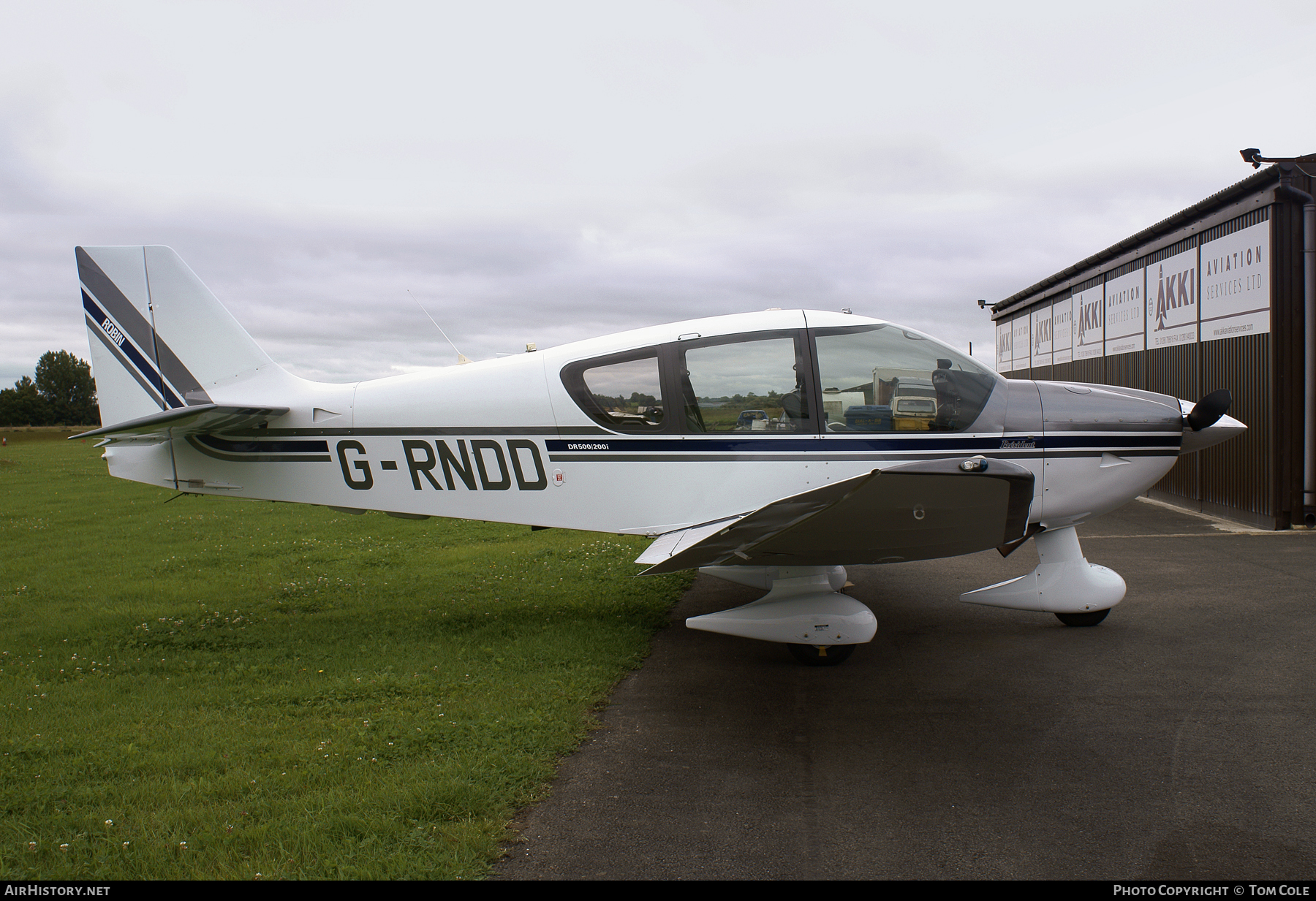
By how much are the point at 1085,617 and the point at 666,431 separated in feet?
11.6

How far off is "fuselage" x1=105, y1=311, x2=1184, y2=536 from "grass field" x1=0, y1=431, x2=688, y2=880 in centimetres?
113

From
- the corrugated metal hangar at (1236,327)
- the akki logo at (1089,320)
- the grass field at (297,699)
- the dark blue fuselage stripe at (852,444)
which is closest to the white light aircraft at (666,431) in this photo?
the dark blue fuselage stripe at (852,444)

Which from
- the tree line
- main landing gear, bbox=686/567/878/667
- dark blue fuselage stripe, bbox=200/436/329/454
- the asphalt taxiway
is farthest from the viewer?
the tree line

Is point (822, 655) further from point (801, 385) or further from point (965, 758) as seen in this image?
point (801, 385)

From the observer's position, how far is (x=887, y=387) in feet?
15.9

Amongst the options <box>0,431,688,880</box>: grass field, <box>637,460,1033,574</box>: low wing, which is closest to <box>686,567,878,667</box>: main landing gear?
<box>637,460,1033,574</box>: low wing

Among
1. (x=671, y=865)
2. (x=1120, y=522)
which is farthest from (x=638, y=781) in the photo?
(x=1120, y=522)

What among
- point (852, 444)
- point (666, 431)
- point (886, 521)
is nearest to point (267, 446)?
point (666, 431)

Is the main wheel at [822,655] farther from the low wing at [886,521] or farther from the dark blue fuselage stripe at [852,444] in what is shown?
the dark blue fuselage stripe at [852,444]

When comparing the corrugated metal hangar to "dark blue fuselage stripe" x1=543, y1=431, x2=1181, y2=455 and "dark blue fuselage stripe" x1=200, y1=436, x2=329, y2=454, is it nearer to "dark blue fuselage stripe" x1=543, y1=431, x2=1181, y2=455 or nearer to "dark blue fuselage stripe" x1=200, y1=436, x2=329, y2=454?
"dark blue fuselage stripe" x1=543, y1=431, x2=1181, y2=455

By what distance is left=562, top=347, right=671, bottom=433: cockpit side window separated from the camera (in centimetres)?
497

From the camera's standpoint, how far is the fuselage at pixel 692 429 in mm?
4820


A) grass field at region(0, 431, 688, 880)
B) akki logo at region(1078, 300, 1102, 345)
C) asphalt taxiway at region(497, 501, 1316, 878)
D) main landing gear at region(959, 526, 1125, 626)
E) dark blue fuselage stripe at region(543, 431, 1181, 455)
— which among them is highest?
akki logo at region(1078, 300, 1102, 345)

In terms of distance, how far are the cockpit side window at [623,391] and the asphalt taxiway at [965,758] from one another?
1674 mm
